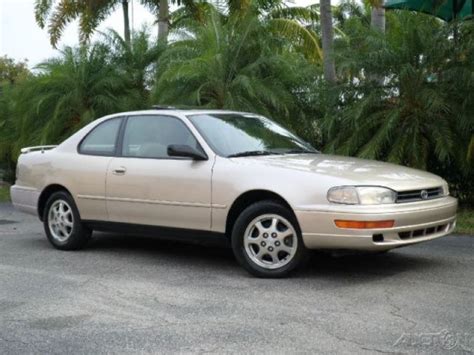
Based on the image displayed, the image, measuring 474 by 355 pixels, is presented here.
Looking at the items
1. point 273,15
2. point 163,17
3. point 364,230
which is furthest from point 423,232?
point 273,15

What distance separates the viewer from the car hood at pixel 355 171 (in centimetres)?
618

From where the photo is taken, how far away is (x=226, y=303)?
18.4 ft

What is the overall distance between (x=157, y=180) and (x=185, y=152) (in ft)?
1.58

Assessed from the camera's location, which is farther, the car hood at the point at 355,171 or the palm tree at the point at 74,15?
the palm tree at the point at 74,15

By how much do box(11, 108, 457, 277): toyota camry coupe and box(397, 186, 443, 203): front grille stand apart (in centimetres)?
1

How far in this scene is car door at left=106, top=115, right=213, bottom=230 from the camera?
270 inches

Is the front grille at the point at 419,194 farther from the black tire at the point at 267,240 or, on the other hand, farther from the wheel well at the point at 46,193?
the wheel well at the point at 46,193

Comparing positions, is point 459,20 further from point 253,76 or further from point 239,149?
point 239,149

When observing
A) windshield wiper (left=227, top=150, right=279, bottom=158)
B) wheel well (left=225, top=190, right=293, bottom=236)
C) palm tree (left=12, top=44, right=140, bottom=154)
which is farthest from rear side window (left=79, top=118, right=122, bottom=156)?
palm tree (left=12, top=44, right=140, bottom=154)

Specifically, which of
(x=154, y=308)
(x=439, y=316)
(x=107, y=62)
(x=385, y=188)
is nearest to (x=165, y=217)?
(x=154, y=308)

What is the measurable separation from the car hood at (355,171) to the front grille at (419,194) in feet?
0.13

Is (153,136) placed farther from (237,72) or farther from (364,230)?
(237,72)

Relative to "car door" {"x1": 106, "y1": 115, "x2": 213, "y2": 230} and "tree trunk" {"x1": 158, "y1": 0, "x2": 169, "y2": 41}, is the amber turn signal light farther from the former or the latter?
"tree trunk" {"x1": 158, "y1": 0, "x2": 169, "y2": 41}

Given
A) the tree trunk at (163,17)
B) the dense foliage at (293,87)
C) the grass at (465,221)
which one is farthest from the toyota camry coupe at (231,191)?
the tree trunk at (163,17)
